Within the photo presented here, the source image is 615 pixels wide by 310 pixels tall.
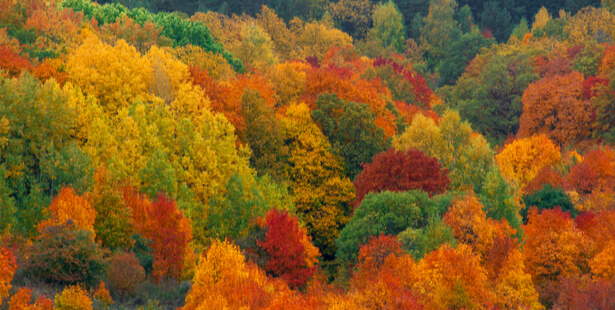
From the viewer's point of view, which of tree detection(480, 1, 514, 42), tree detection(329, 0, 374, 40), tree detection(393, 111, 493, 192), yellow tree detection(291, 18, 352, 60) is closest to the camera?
tree detection(393, 111, 493, 192)

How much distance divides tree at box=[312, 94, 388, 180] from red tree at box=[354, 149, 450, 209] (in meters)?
7.80

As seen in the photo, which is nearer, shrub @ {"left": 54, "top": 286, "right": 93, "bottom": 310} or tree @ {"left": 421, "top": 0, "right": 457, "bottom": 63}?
shrub @ {"left": 54, "top": 286, "right": 93, "bottom": 310}

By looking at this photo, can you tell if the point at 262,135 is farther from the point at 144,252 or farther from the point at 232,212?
the point at 144,252

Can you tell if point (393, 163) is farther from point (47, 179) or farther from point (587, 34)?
point (587, 34)

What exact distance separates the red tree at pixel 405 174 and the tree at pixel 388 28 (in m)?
71.5

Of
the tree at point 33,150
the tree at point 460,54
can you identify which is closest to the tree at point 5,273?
the tree at point 33,150

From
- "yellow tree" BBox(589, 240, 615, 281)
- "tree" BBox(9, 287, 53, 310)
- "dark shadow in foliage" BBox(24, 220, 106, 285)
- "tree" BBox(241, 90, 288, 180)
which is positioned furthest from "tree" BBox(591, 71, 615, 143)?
"tree" BBox(9, 287, 53, 310)

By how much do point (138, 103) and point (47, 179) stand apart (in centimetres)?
965

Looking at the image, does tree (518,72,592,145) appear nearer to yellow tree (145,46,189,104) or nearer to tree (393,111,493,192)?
tree (393,111,493,192)

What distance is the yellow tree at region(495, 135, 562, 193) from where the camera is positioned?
217 ft

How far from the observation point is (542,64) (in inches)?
3688

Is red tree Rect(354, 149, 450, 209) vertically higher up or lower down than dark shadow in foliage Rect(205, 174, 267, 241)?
higher up

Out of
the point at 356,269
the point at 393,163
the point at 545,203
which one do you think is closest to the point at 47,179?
the point at 356,269

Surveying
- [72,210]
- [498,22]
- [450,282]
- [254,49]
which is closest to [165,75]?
[72,210]
